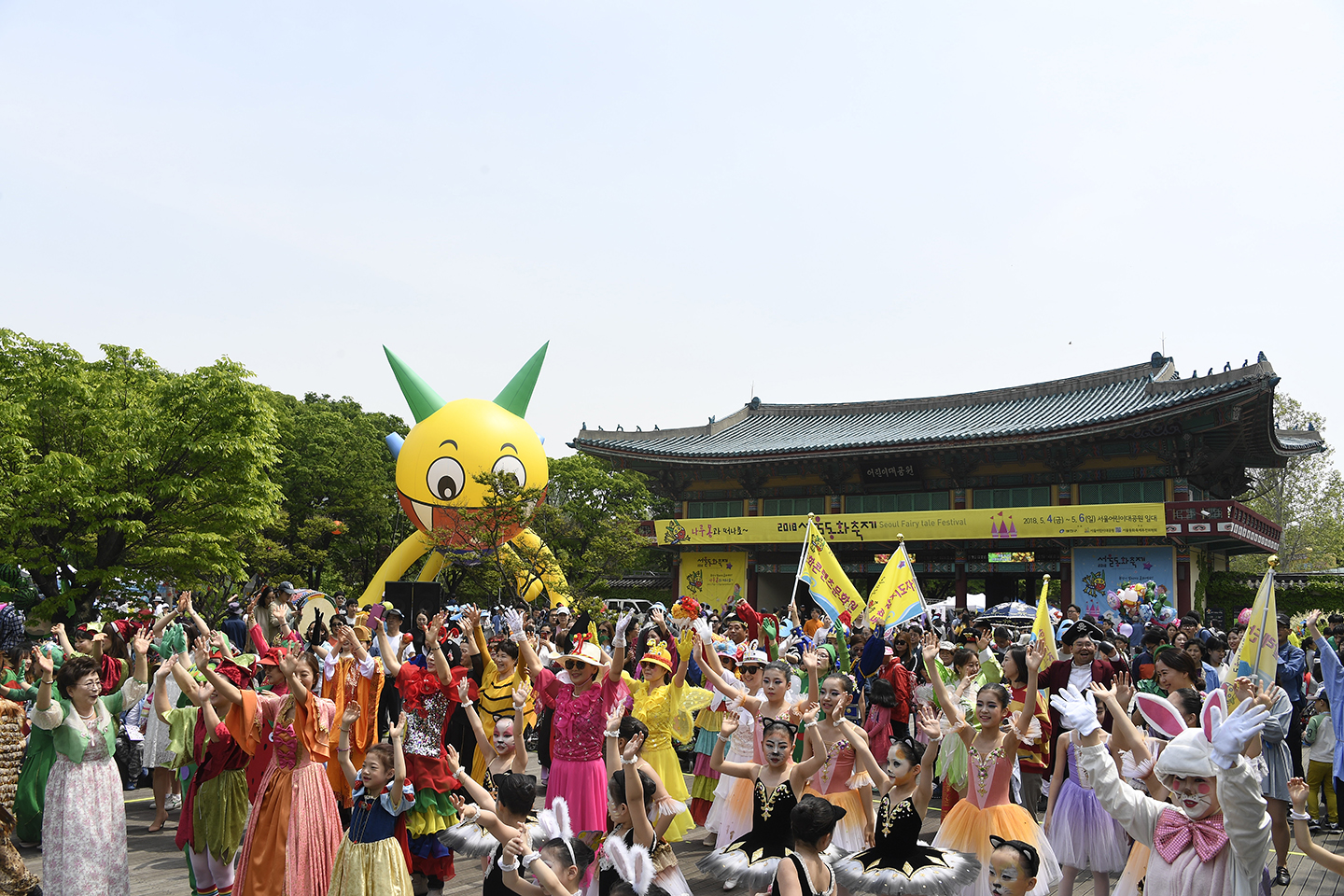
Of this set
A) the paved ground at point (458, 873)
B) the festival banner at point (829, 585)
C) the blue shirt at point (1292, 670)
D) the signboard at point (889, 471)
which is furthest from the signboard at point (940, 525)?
the paved ground at point (458, 873)

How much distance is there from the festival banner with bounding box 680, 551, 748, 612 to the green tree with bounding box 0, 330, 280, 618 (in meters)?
15.6

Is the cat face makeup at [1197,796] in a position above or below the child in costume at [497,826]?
above

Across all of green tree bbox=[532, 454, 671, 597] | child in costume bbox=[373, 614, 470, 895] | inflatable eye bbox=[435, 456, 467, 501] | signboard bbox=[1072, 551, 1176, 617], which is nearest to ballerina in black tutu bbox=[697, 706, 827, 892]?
child in costume bbox=[373, 614, 470, 895]

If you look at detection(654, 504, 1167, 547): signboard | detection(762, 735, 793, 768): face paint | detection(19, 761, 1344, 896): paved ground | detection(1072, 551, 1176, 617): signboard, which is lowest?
detection(19, 761, 1344, 896): paved ground

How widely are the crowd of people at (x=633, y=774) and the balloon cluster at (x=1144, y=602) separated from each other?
11.2 m

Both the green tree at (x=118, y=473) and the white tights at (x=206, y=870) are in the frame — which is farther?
the green tree at (x=118, y=473)

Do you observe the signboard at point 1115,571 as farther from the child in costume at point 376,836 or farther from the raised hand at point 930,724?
the child in costume at point 376,836

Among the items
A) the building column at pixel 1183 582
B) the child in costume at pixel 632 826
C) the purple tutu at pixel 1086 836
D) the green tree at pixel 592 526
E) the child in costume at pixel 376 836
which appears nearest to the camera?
the child in costume at pixel 632 826

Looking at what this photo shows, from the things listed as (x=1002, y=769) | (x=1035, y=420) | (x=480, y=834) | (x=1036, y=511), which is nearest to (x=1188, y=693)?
(x=1002, y=769)

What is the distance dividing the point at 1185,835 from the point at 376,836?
370 cm

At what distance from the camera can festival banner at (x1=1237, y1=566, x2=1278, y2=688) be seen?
580cm

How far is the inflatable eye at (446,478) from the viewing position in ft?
62.0

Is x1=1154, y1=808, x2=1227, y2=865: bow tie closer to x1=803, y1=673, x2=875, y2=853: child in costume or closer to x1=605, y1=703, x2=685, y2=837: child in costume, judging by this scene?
x1=803, y1=673, x2=875, y2=853: child in costume

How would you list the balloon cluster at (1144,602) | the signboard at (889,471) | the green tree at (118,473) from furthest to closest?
the signboard at (889,471)
the balloon cluster at (1144,602)
the green tree at (118,473)
